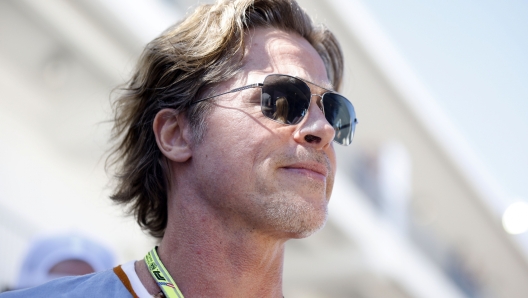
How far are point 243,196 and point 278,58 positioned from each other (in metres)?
0.65

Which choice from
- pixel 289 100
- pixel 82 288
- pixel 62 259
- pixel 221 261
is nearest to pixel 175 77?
pixel 289 100

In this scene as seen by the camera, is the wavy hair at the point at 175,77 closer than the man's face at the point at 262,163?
No

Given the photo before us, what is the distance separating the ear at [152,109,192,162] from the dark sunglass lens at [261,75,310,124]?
1.17ft

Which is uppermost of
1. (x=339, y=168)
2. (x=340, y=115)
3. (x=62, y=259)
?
(x=62, y=259)

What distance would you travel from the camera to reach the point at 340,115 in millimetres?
2850

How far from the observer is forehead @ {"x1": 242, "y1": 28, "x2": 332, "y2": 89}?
2755 millimetres

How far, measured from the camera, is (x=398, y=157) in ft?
42.8

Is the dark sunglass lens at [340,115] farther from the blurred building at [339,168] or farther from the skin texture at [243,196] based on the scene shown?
the blurred building at [339,168]

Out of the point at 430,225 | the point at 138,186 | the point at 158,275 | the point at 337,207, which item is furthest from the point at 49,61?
the point at 430,225

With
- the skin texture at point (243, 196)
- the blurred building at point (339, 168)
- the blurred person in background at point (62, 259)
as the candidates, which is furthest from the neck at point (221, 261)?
the blurred person in background at point (62, 259)

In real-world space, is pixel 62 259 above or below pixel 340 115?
above

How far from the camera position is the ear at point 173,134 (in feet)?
8.98

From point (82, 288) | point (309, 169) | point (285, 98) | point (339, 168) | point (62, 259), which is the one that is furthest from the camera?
point (339, 168)

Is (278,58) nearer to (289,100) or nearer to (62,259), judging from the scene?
(289,100)
